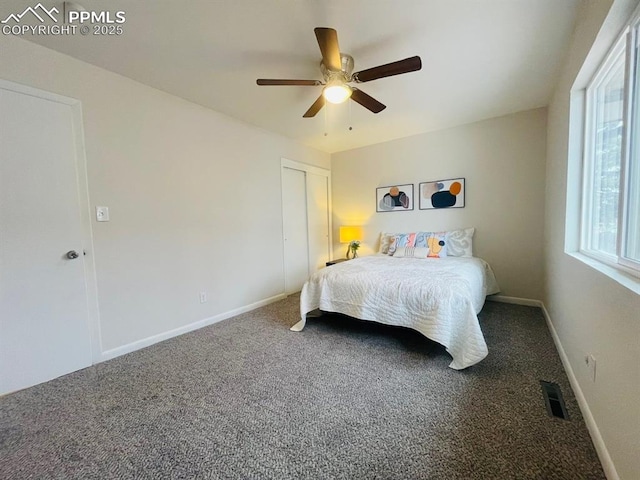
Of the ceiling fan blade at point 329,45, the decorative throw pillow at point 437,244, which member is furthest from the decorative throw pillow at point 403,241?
the ceiling fan blade at point 329,45

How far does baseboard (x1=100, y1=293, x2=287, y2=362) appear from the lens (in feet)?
7.61

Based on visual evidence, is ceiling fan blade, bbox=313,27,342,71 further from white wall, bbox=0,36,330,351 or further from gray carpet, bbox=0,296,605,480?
gray carpet, bbox=0,296,605,480

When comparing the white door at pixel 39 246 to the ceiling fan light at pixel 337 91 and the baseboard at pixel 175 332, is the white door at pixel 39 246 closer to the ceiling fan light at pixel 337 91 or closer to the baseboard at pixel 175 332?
the baseboard at pixel 175 332

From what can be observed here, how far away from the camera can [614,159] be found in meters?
1.45

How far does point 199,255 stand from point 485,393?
9.17ft

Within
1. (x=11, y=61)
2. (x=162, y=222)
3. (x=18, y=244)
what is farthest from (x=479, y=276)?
(x=11, y=61)

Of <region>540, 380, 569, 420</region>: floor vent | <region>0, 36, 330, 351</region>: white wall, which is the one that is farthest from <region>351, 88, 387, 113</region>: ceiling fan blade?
<region>540, 380, 569, 420</region>: floor vent

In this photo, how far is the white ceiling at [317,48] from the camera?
1665mm

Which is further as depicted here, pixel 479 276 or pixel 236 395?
pixel 479 276

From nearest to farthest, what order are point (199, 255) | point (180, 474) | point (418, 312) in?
point (180, 474)
point (418, 312)
point (199, 255)

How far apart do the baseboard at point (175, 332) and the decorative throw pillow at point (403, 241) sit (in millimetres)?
1931

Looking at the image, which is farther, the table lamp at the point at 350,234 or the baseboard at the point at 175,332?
the table lamp at the point at 350,234

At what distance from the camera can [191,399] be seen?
1725mm

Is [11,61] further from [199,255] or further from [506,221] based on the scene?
[506,221]
